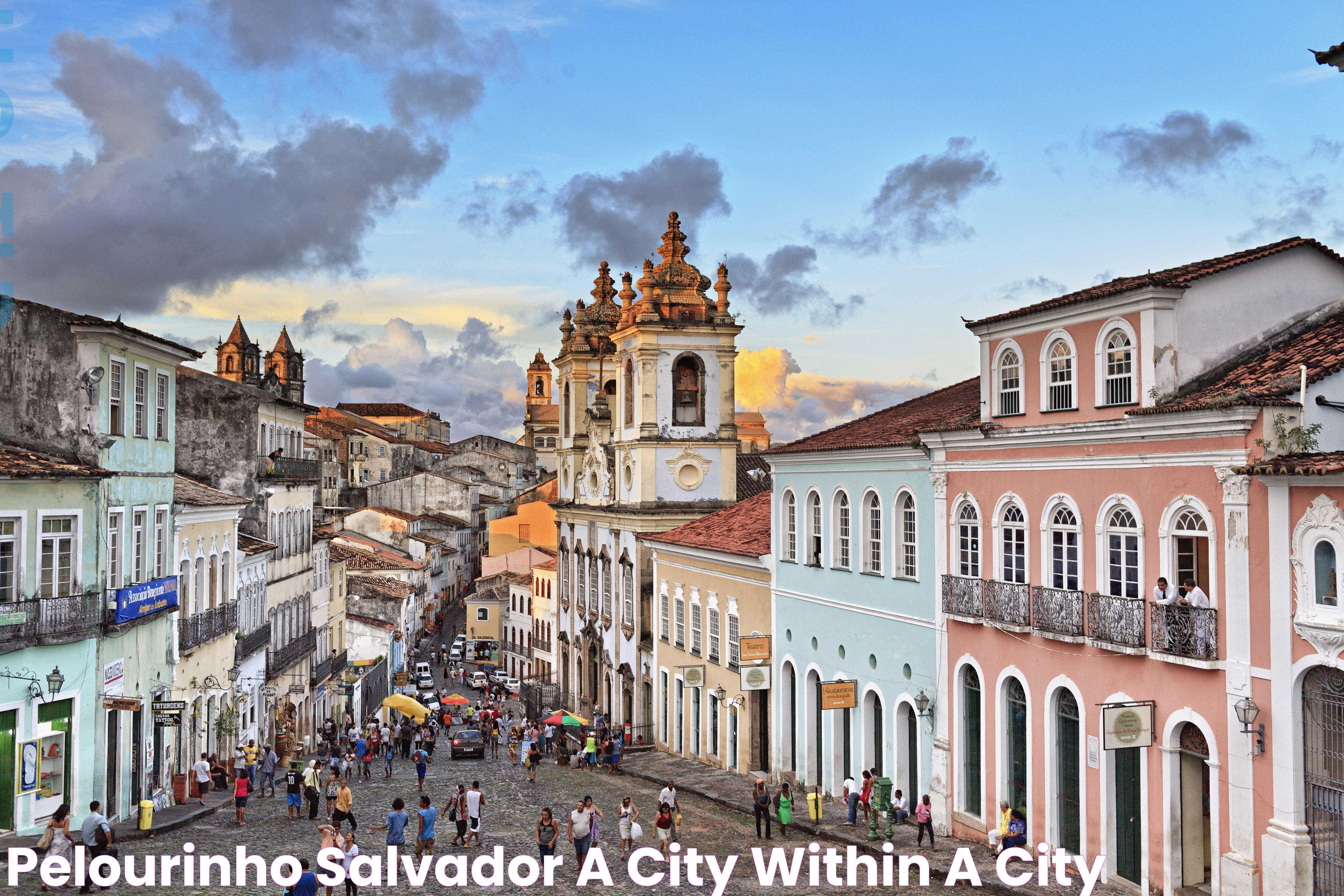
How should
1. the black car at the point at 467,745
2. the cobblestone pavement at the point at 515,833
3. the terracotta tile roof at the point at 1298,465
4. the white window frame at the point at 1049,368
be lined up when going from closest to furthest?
the terracotta tile roof at the point at 1298,465, the white window frame at the point at 1049,368, the cobblestone pavement at the point at 515,833, the black car at the point at 467,745

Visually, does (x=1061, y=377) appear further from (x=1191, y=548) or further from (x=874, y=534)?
(x=874, y=534)

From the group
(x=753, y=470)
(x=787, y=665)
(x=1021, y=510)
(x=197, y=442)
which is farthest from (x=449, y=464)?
(x=1021, y=510)

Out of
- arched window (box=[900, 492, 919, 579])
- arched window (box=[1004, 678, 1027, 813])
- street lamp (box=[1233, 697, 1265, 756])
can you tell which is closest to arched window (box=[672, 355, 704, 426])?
arched window (box=[900, 492, 919, 579])

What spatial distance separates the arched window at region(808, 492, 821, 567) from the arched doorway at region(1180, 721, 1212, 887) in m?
12.8

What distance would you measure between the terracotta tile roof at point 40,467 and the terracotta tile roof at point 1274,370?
18374 millimetres

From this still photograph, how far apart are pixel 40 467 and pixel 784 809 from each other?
15500mm

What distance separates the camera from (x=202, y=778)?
32.6 meters

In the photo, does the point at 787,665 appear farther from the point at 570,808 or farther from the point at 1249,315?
the point at 1249,315

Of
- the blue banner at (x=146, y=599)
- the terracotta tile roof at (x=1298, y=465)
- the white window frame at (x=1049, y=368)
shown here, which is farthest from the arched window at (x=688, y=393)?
the terracotta tile roof at (x=1298, y=465)

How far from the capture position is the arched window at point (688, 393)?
52.1 meters

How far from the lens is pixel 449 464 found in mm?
145500

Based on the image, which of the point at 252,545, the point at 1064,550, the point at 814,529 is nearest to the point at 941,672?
the point at 1064,550

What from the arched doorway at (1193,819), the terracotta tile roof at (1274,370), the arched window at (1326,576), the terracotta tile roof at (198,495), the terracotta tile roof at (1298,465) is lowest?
the arched doorway at (1193,819)

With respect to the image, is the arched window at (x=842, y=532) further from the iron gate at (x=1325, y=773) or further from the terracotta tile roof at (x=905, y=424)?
the iron gate at (x=1325, y=773)
